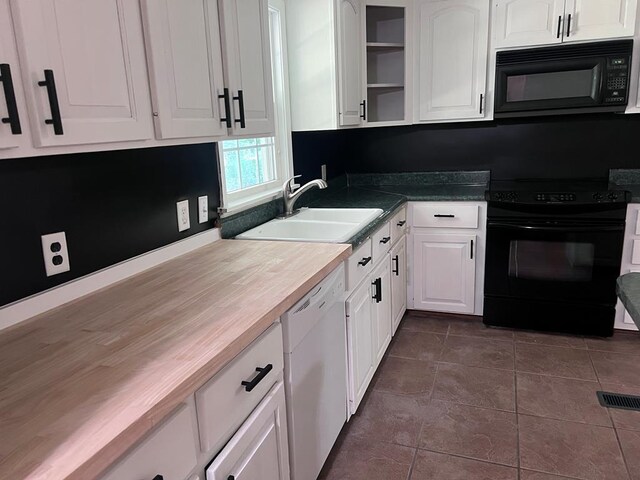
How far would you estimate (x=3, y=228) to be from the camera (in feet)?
4.01

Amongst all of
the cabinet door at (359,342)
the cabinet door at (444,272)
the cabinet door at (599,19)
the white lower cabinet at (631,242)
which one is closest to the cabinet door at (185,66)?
the cabinet door at (359,342)

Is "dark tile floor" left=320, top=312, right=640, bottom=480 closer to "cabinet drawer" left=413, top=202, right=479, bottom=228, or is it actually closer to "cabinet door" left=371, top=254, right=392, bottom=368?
"cabinet door" left=371, top=254, right=392, bottom=368

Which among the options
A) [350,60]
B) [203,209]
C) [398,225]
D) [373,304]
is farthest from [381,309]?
[350,60]

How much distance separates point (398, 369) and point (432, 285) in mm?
813

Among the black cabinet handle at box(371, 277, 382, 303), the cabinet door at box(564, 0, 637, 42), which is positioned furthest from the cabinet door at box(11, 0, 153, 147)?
the cabinet door at box(564, 0, 637, 42)

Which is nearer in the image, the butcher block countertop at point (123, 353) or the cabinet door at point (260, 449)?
the butcher block countertop at point (123, 353)

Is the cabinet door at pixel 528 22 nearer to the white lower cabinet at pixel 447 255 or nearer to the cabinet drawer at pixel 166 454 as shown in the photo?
the white lower cabinet at pixel 447 255

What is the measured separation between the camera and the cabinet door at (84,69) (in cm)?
95

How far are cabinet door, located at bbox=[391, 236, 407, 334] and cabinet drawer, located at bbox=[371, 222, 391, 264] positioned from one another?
0.61 feet

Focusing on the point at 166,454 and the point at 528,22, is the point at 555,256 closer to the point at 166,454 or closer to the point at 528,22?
the point at 528,22

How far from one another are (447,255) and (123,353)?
8.46 ft

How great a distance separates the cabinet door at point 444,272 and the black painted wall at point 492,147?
75 cm

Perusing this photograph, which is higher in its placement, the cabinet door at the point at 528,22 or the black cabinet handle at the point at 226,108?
the cabinet door at the point at 528,22

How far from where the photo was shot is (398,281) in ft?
10.3
